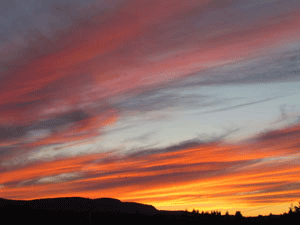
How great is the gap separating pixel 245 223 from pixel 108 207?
9207cm

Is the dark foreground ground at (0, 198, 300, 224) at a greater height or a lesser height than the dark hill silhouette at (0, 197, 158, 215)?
lesser

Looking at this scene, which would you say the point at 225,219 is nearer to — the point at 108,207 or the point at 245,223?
the point at 245,223

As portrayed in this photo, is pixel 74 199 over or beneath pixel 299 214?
over

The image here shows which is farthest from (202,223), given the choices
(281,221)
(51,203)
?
(51,203)

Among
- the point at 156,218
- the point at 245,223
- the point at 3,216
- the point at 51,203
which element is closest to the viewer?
the point at 3,216

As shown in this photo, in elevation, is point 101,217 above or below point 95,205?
below

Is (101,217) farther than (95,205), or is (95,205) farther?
(95,205)

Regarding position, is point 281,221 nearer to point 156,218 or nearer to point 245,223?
point 245,223

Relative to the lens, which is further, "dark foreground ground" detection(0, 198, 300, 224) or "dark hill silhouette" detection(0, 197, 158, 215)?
"dark hill silhouette" detection(0, 197, 158, 215)

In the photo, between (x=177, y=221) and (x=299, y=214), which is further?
(x=299, y=214)

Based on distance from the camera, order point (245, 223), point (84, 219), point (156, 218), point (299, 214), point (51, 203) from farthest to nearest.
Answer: point (51, 203)
point (299, 214)
point (245, 223)
point (156, 218)
point (84, 219)

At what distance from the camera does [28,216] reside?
2712cm

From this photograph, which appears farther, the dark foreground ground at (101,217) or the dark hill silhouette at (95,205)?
the dark hill silhouette at (95,205)

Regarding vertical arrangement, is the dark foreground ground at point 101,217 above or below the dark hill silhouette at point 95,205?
below
